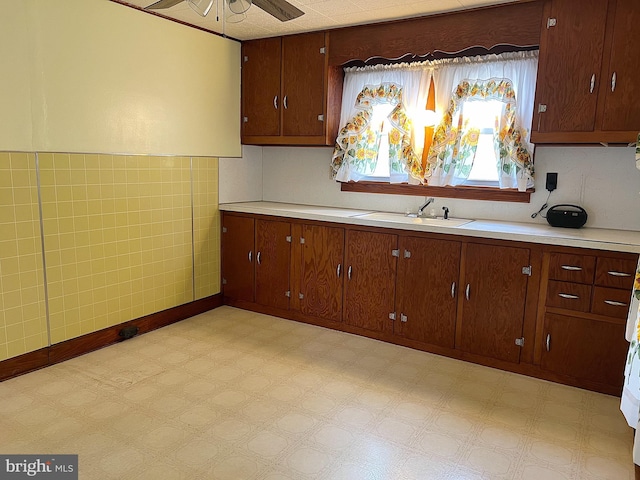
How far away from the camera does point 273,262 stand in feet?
13.3

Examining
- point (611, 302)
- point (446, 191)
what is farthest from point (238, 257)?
point (611, 302)

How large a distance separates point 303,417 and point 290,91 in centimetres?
262

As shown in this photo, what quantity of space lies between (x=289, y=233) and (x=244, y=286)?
706 mm

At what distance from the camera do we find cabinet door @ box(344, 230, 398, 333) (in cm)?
349

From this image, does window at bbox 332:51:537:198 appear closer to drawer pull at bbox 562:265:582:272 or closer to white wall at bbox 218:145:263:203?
drawer pull at bbox 562:265:582:272

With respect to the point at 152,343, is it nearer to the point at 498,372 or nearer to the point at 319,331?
the point at 319,331

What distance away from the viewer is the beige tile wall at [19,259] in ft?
9.12

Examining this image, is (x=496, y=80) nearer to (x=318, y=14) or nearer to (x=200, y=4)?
(x=318, y=14)

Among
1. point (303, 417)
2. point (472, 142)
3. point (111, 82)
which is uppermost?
point (111, 82)

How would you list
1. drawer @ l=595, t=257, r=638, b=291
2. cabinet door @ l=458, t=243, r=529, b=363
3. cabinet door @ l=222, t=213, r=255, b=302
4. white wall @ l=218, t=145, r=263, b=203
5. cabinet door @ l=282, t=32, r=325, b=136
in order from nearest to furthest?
drawer @ l=595, t=257, r=638, b=291, cabinet door @ l=458, t=243, r=529, b=363, cabinet door @ l=282, t=32, r=325, b=136, cabinet door @ l=222, t=213, r=255, b=302, white wall @ l=218, t=145, r=263, b=203

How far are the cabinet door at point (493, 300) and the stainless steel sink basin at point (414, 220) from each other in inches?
11.7

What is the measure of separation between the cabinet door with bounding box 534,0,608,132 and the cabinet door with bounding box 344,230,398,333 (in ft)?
4.25

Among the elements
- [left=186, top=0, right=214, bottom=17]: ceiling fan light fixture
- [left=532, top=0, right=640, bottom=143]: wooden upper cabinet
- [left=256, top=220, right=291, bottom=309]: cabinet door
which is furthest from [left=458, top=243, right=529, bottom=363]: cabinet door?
[left=186, top=0, right=214, bottom=17]: ceiling fan light fixture

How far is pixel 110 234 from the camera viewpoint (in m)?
3.39
